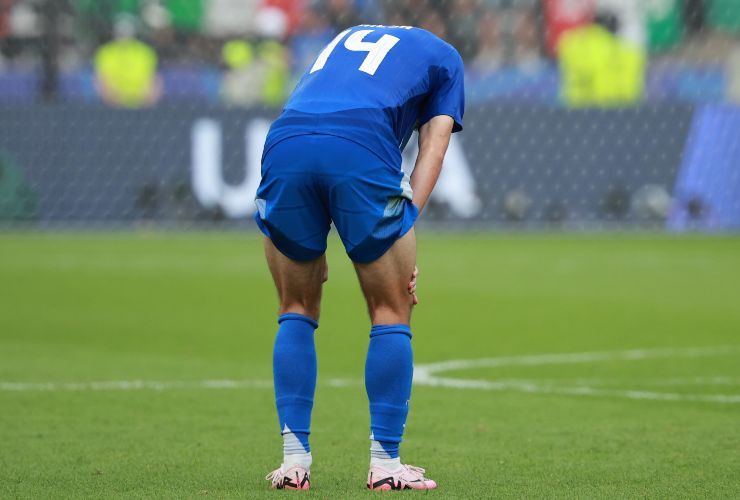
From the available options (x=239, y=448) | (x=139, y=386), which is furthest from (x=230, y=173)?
(x=239, y=448)

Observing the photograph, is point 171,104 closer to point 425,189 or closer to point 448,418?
point 448,418

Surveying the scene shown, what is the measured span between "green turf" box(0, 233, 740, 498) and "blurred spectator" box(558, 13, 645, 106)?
7703 millimetres

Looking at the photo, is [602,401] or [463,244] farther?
[463,244]

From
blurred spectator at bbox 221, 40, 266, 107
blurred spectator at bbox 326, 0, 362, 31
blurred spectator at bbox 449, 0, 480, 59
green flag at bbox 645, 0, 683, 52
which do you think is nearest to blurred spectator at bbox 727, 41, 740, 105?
green flag at bbox 645, 0, 683, 52

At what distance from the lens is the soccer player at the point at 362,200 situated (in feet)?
14.2

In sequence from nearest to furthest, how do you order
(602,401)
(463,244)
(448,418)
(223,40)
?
(448,418) → (602,401) → (463,244) → (223,40)

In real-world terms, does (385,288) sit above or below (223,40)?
above

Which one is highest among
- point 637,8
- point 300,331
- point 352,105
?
point 352,105

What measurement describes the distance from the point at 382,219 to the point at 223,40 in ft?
72.2

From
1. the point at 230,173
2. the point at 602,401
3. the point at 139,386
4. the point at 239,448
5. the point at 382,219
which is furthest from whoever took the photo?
the point at 230,173

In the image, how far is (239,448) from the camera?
17.5 feet

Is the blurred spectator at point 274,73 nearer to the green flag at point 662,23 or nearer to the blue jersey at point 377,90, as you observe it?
the green flag at point 662,23

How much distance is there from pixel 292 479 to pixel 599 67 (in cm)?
2090

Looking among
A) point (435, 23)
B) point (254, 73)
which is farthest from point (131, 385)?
point (254, 73)
